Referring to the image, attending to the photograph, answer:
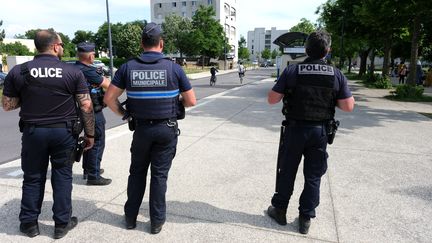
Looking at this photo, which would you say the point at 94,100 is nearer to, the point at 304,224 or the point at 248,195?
the point at 248,195

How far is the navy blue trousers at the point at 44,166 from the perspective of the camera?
2.95 metres

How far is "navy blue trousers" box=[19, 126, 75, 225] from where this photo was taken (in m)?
2.95

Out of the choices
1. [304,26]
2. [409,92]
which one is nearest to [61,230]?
[409,92]

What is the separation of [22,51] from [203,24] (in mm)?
32138

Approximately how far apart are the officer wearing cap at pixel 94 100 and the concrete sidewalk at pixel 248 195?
197 mm

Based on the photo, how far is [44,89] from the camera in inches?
114

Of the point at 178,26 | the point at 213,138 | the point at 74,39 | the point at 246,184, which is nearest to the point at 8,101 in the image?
the point at 246,184

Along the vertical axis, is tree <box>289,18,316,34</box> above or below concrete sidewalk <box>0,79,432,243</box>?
above

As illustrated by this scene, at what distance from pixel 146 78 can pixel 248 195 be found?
2.02 metres

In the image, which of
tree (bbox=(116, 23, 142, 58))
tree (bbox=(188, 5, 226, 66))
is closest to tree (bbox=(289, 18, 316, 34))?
tree (bbox=(188, 5, 226, 66))

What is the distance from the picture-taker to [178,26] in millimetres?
58531

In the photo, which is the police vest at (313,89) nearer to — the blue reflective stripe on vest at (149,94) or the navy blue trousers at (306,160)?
the navy blue trousers at (306,160)

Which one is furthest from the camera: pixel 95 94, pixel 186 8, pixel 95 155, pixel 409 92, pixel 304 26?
pixel 186 8

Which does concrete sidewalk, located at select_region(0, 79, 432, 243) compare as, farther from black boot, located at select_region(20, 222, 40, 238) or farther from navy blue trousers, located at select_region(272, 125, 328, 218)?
navy blue trousers, located at select_region(272, 125, 328, 218)
